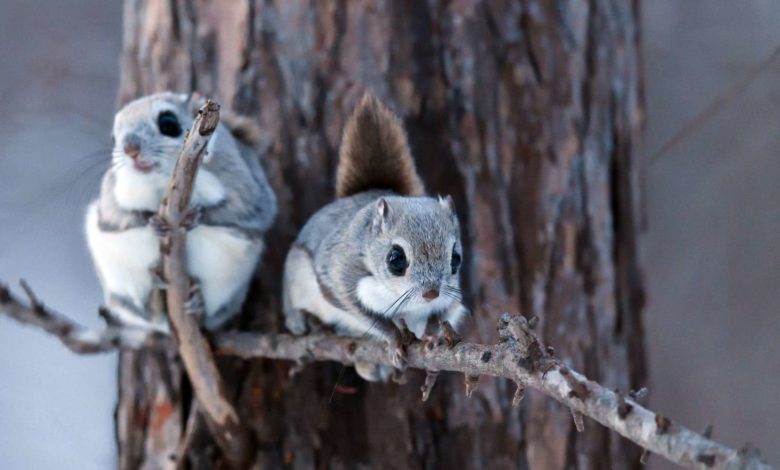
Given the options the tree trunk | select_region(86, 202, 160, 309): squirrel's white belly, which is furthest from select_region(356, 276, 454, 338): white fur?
select_region(86, 202, 160, 309): squirrel's white belly

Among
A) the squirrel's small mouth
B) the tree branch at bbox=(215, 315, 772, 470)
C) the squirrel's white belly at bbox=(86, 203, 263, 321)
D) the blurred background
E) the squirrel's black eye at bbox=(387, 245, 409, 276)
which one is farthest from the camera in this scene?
the blurred background

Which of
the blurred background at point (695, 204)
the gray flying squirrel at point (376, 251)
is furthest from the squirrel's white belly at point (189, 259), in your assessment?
the blurred background at point (695, 204)

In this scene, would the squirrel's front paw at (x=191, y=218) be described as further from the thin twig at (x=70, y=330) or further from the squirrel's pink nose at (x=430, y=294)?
the squirrel's pink nose at (x=430, y=294)

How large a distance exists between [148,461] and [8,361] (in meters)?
1.28

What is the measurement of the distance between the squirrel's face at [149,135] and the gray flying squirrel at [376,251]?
0.99 feet

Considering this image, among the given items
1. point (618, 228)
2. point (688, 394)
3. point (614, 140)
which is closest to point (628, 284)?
point (618, 228)

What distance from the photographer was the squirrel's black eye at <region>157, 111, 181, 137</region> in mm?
1712

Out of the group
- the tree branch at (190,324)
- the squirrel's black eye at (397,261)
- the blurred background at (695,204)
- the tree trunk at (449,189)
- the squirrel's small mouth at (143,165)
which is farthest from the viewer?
the blurred background at (695,204)

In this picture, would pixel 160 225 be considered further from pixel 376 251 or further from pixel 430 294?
pixel 430 294

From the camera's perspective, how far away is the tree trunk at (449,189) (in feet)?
6.17

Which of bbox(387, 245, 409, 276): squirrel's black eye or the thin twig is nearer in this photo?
bbox(387, 245, 409, 276): squirrel's black eye

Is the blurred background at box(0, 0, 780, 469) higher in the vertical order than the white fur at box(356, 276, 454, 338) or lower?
A: higher

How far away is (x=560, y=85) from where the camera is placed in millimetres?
1998

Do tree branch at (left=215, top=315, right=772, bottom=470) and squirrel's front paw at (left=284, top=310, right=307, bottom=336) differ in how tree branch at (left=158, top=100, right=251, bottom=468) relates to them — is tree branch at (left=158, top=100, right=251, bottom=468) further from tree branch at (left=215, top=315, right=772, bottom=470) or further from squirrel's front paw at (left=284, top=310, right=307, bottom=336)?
tree branch at (left=215, top=315, right=772, bottom=470)
